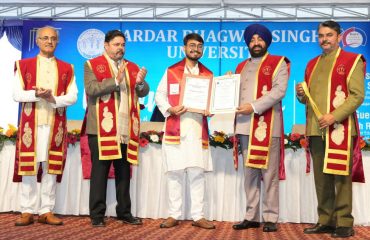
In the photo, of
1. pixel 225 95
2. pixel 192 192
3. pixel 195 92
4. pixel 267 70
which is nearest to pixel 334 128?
pixel 267 70

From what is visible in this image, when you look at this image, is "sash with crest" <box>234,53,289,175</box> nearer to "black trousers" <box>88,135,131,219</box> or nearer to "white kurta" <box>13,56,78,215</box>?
"black trousers" <box>88,135,131,219</box>

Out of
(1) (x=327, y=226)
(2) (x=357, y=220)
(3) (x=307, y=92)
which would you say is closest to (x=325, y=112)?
(3) (x=307, y=92)

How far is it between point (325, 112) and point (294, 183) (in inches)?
39.6

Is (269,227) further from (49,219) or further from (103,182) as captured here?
(49,219)

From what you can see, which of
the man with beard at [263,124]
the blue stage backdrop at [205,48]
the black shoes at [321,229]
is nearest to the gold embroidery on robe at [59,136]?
the man with beard at [263,124]

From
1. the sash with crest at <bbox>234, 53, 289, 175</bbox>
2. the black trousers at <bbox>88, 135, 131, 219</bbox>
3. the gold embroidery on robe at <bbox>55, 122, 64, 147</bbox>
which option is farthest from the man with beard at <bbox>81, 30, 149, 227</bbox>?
the sash with crest at <bbox>234, 53, 289, 175</bbox>

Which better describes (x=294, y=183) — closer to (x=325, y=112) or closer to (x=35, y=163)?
(x=325, y=112)

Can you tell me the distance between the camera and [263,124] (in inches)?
167

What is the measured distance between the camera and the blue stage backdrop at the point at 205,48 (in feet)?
32.7

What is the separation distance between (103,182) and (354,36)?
719cm

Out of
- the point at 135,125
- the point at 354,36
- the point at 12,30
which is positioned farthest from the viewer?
the point at 12,30

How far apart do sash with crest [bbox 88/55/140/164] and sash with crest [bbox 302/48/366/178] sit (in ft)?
4.89

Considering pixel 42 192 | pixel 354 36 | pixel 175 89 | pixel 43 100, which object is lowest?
pixel 42 192

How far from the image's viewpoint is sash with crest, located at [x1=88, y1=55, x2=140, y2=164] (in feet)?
14.0
